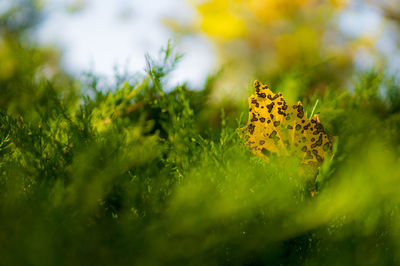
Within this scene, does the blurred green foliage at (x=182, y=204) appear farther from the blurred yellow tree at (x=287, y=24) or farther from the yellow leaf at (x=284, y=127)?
the blurred yellow tree at (x=287, y=24)

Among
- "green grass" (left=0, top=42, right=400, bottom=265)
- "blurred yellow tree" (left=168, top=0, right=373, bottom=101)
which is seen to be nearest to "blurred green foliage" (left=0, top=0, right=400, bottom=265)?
"green grass" (left=0, top=42, right=400, bottom=265)

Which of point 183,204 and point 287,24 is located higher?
point 287,24

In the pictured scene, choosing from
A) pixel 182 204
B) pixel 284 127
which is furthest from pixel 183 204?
pixel 284 127

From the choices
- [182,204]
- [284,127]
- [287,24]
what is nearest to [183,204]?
[182,204]

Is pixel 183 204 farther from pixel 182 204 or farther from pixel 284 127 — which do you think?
pixel 284 127

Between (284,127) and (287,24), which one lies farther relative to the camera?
(287,24)

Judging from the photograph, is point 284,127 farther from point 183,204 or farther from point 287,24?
point 287,24
